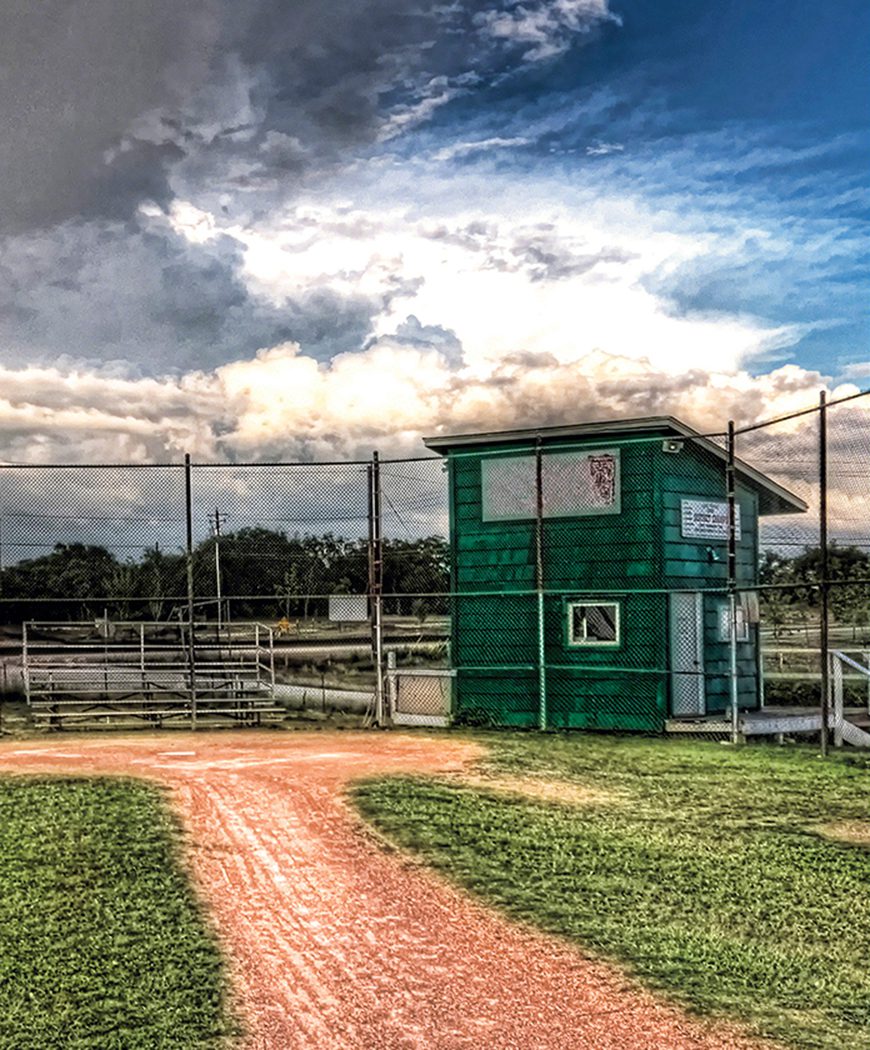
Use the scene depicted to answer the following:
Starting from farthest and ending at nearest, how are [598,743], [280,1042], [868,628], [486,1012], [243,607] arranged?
[868,628]
[243,607]
[598,743]
[486,1012]
[280,1042]

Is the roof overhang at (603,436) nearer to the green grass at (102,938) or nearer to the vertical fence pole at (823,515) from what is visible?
the vertical fence pole at (823,515)

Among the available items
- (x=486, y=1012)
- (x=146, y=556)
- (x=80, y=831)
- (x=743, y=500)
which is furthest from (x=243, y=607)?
(x=486, y=1012)

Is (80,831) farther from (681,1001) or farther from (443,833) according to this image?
(681,1001)

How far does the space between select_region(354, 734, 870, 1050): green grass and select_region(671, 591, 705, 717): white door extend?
4.22 metres

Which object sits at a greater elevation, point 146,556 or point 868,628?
point 146,556

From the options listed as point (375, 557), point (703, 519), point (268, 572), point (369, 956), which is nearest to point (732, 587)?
point (703, 519)

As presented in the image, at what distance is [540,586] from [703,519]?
124 inches

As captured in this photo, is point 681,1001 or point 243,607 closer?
point 681,1001

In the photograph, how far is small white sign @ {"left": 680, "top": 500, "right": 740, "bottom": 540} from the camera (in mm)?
17141

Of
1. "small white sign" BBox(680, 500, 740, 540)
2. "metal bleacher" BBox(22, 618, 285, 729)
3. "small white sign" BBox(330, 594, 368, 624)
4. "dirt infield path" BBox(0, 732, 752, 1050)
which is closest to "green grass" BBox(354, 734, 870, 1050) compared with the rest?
"dirt infield path" BBox(0, 732, 752, 1050)

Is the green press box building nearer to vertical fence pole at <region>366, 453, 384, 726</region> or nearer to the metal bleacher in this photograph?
vertical fence pole at <region>366, 453, 384, 726</region>

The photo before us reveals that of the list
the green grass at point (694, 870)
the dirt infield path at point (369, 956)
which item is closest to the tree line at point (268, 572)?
the green grass at point (694, 870)

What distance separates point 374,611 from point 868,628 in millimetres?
11919

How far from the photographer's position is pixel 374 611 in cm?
1616
